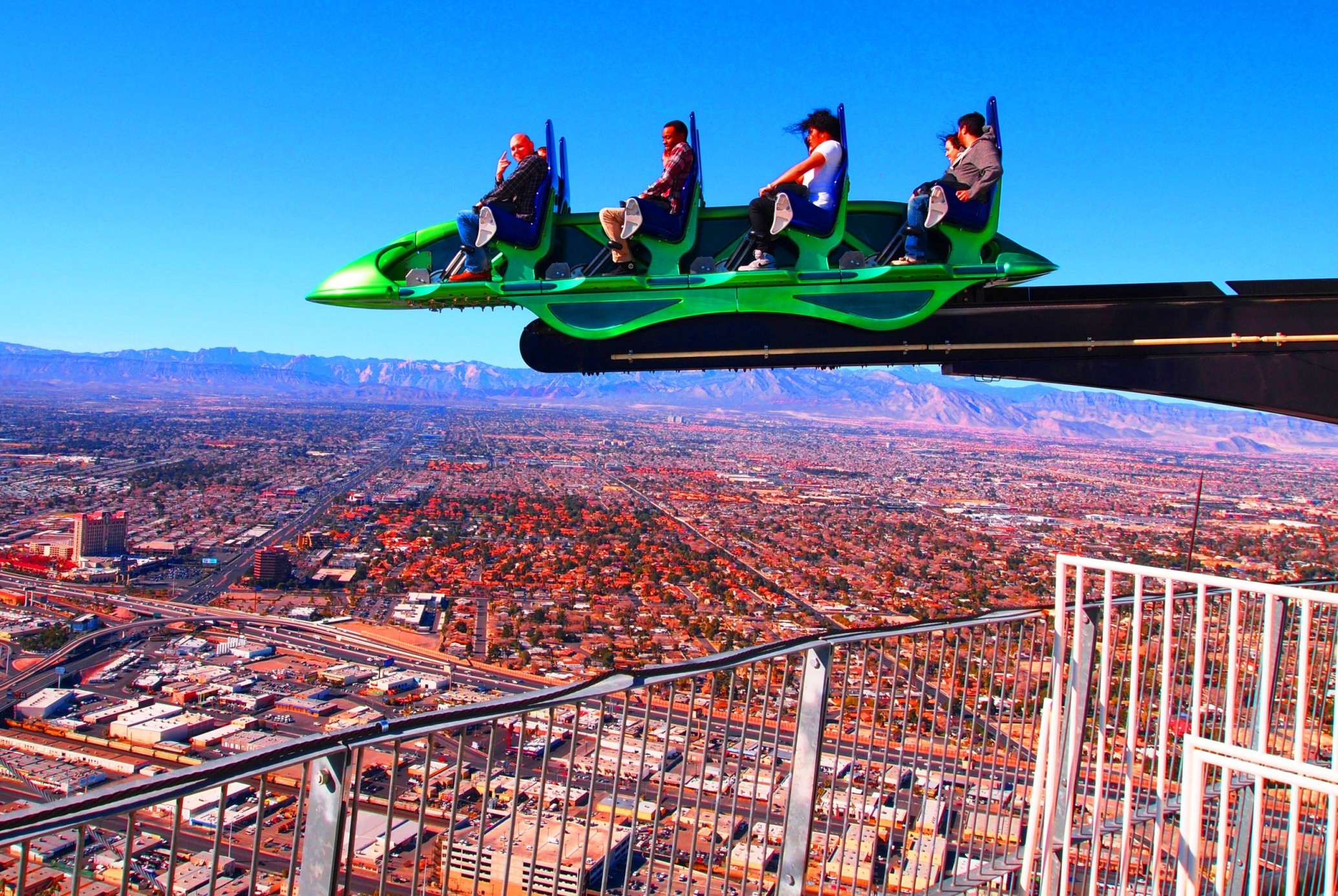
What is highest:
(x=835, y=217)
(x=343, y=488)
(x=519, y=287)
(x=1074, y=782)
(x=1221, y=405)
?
(x=835, y=217)

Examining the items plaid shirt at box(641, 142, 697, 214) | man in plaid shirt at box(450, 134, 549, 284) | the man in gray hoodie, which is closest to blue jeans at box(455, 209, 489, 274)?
man in plaid shirt at box(450, 134, 549, 284)

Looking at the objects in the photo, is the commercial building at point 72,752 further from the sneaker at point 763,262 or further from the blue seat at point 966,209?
the blue seat at point 966,209

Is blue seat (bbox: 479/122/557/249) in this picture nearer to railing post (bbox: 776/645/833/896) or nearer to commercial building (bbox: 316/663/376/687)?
railing post (bbox: 776/645/833/896)

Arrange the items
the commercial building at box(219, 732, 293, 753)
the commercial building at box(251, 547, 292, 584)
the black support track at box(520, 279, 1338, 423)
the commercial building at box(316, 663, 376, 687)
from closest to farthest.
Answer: the black support track at box(520, 279, 1338, 423) → the commercial building at box(219, 732, 293, 753) → the commercial building at box(316, 663, 376, 687) → the commercial building at box(251, 547, 292, 584)

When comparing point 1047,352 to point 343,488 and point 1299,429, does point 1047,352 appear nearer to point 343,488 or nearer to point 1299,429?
point 343,488

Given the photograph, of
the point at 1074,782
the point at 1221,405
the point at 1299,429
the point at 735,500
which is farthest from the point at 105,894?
the point at 1299,429

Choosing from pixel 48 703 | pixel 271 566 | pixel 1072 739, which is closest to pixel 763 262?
pixel 1072 739
